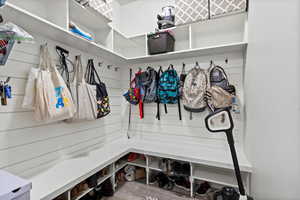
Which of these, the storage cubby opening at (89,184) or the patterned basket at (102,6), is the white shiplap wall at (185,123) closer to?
Answer: the storage cubby opening at (89,184)

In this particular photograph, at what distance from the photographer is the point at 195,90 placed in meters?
1.82

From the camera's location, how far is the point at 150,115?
2258 millimetres

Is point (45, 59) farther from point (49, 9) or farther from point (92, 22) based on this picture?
point (92, 22)

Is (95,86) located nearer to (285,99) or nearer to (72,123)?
(72,123)

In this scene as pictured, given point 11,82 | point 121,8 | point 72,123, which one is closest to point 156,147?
point 72,123

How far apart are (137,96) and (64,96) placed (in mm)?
1058

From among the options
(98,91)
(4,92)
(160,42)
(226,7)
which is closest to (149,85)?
(160,42)

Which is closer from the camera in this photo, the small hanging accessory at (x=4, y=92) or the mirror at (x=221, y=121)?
the mirror at (x=221, y=121)

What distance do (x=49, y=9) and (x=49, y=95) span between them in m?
0.84

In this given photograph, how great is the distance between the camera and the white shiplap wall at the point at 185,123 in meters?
1.78

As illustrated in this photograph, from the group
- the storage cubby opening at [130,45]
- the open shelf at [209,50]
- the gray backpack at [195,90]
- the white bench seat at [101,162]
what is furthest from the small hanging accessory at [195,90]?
the storage cubby opening at [130,45]

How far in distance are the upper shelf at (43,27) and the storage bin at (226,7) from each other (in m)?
1.32

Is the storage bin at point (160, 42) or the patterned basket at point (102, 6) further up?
the patterned basket at point (102, 6)

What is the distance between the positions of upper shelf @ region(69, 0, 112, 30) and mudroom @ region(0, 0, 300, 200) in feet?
0.05
